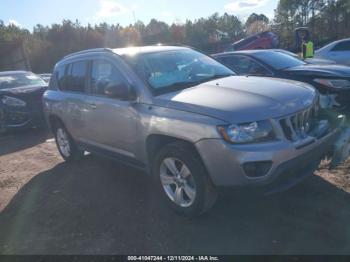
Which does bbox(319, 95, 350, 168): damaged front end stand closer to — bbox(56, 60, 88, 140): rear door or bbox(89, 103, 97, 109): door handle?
bbox(89, 103, 97, 109): door handle

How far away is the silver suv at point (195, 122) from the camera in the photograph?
3.50 meters

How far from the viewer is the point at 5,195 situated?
559cm

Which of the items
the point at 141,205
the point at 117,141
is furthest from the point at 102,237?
the point at 117,141

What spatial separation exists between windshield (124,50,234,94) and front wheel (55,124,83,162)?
2363 mm

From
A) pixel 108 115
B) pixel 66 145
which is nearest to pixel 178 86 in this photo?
pixel 108 115

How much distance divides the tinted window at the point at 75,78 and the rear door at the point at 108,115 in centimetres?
28

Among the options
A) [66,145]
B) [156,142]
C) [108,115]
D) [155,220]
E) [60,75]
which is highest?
[60,75]

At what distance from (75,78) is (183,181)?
2.85m

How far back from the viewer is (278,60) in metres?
7.21

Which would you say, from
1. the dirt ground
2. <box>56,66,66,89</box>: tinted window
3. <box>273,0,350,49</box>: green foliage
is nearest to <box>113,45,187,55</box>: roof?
<box>56,66,66,89</box>: tinted window

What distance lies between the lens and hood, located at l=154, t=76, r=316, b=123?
3.56 metres

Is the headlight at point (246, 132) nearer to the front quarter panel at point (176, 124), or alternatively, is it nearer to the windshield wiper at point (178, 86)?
the front quarter panel at point (176, 124)

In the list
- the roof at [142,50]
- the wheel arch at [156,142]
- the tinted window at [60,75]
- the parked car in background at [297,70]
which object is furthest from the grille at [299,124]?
the tinted window at [60,75]

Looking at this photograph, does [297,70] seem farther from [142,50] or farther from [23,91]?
[23,91]
